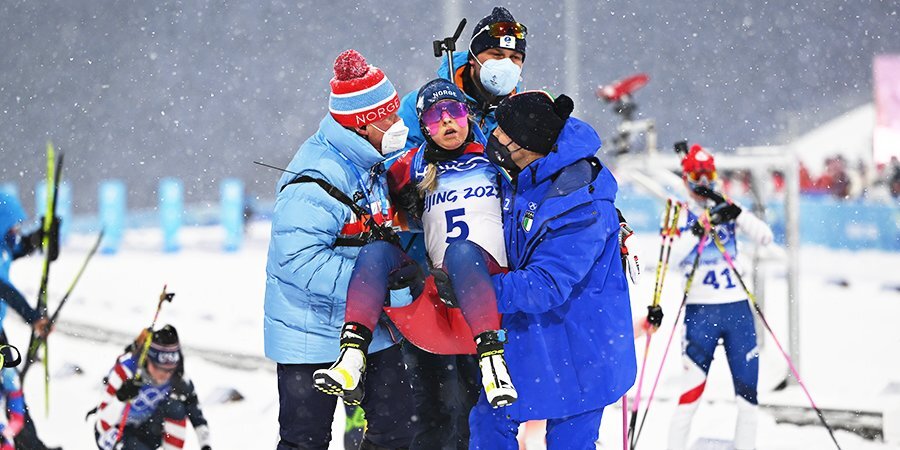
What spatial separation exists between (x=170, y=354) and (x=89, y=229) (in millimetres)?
17630

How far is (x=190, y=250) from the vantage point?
57.0 ft

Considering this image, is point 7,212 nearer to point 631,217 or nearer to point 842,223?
point 842,223

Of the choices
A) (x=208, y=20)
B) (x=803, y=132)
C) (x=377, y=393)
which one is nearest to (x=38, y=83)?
(x=208, y=20)

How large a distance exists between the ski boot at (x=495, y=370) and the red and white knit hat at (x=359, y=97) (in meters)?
0.86

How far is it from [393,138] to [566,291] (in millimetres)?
828

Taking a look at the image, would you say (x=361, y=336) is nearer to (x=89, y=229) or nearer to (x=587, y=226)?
(x=587, y=226)

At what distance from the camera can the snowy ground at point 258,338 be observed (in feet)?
17.7

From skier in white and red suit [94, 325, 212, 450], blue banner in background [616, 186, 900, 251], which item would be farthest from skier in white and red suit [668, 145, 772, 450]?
blue banner in background [616, 186, 900, 251]

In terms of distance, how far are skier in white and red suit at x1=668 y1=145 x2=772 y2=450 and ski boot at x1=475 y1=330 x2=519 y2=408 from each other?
222 cm

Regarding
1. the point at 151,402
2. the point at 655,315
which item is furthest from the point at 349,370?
the point at 151,402

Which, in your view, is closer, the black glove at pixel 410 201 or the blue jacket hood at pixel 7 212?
the black glove at pixel 410 201

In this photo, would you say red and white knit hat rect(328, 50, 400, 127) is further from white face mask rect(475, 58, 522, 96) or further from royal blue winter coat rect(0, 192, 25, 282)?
royal blue winter coat rect(0, 192, 25, 282)

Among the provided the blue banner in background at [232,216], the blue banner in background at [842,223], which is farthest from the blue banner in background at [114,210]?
the blue banner in background at [842,223]

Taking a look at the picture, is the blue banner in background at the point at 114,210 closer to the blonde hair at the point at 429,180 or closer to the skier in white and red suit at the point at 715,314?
the skier in white and red suit at the point at 715,314
